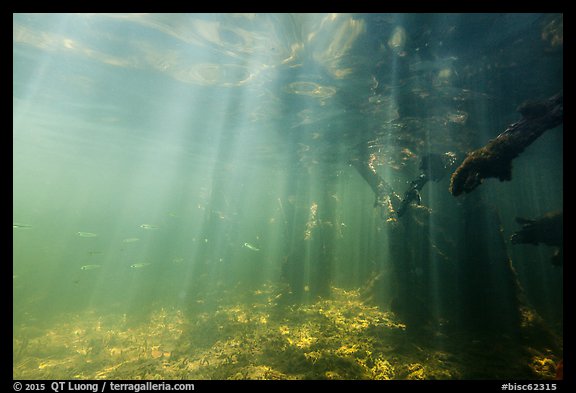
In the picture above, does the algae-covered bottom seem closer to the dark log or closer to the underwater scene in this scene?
the underwater scene

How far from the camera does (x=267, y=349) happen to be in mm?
11008

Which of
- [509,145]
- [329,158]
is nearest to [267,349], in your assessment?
[509,145]

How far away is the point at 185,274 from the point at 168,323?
1391cm

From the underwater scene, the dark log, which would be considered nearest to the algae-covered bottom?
the underwater scene

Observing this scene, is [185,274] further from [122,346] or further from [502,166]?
[502,166]

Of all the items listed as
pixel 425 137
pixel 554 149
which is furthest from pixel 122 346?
pixel 554 149

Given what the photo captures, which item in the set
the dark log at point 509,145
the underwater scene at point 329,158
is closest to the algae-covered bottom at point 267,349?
the underwater scene at point 329,158

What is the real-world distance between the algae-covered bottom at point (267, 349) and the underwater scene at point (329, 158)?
0.35 feet

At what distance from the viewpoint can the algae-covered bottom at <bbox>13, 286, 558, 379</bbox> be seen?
907 cm

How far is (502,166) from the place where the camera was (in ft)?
25.0

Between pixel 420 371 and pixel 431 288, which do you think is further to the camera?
pixel 431 288

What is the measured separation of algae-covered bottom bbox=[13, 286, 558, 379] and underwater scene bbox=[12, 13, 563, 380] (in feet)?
0.35

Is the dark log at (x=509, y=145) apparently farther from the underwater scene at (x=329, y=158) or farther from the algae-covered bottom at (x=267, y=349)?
the algae-covered bottom at (x=267, y=349)
